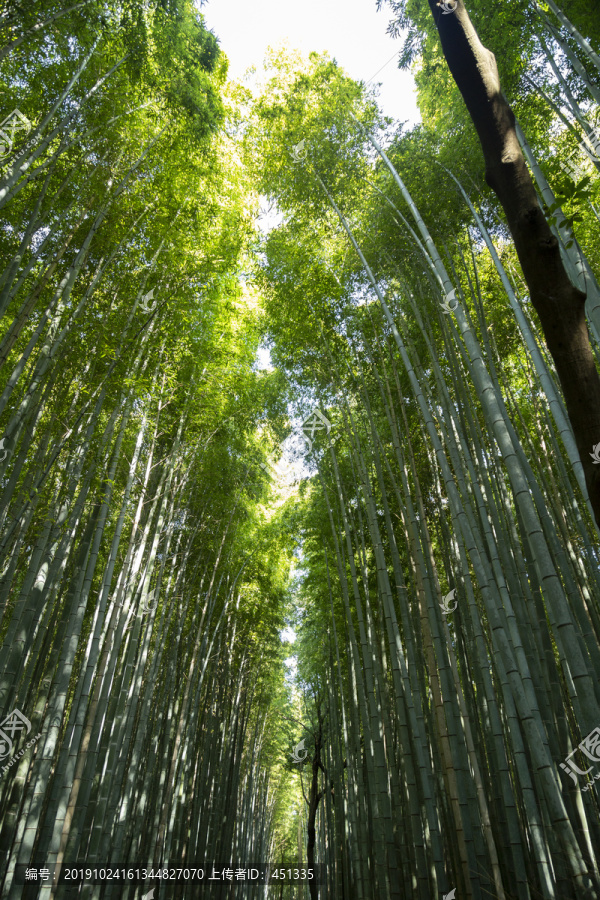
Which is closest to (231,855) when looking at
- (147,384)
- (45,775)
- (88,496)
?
(45,775)

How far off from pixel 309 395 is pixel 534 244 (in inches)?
198

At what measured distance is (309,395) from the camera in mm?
6176

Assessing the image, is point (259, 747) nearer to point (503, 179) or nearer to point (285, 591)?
point (285, 591)

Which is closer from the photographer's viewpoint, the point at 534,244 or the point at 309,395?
the point at 534,244

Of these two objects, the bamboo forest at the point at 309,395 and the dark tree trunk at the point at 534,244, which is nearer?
the dark tree trunk at the point at 534,244

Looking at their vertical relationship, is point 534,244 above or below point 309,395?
below

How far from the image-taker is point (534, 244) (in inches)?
46.1

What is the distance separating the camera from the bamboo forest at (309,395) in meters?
2.65

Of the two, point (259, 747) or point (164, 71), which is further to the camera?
point (259, 747)

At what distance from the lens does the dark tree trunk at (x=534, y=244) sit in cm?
106

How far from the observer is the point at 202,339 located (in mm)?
4816

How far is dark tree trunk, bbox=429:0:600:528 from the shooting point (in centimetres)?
106

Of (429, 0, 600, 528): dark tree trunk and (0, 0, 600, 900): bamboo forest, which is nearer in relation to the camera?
(429, 0, 600, 528): dark tree trunk

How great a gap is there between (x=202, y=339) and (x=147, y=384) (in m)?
1.24
